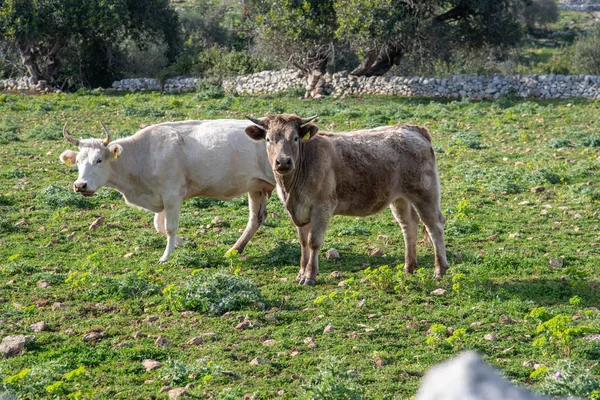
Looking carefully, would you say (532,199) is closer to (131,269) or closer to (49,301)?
(131,269)

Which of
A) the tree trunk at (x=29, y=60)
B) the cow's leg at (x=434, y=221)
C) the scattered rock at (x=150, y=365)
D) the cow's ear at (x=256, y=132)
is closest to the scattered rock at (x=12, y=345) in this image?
the scattered rock at (x=150, y=365)

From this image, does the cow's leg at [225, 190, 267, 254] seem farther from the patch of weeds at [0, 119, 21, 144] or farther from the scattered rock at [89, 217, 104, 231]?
the patch of weeds at [0, 119, 21, 144]

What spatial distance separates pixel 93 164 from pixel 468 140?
11.0 m

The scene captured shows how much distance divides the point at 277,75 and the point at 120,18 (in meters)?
9.36

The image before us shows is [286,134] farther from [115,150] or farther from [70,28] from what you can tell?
[70,28]

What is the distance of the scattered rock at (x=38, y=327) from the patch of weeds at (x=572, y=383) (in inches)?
210

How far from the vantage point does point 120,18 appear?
39062mm

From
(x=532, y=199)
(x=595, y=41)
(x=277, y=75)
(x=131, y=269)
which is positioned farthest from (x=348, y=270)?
(x=595, y=41)

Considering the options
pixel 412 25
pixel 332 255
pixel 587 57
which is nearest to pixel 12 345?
pixel 332 255

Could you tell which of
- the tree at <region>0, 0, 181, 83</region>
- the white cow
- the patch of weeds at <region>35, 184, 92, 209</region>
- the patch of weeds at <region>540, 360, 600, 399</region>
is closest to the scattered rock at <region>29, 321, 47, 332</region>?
the white cow

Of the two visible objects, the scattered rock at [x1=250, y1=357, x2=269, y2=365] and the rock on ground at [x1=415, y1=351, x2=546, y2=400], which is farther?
the scattered rock at [x1=250, y1=357, x2=269, y2=365]

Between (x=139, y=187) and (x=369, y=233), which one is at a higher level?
(x=139, y=187)

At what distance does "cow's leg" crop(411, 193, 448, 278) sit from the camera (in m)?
10.3

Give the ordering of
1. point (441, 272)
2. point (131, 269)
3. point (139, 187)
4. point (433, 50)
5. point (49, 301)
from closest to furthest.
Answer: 1. point (49, 301)
2. point (441, 272)
3. point (131, 269)
4. point (139, 187)
5. point (433, 50)
